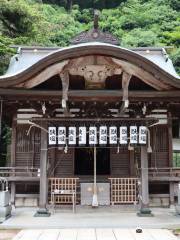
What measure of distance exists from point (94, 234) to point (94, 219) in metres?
1.68

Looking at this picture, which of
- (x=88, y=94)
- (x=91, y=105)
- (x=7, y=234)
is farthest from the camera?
(x=91, y=105)

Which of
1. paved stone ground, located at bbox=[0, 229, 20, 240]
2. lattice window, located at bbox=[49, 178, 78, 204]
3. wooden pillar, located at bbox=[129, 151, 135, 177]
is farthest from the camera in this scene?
wooden pillar, located at bbox=[129, 151, 135, 177]

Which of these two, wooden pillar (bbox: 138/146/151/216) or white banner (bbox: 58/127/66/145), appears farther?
white banner (bbox: 58/127/66/145)

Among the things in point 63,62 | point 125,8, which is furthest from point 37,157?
point 125,8

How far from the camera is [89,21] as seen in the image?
45625 millimetres

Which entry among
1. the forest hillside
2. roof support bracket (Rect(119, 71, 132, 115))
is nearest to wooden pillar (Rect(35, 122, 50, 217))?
roof support bracket (Rect(119, 71, 132, 115))

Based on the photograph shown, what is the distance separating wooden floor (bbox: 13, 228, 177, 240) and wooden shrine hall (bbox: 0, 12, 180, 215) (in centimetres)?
200

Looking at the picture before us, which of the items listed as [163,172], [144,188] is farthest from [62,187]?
[163,172]

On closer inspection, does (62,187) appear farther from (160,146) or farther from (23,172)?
(160,146)

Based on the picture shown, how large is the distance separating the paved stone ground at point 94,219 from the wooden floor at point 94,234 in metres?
0.36

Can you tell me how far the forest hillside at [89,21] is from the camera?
20656 millimetres

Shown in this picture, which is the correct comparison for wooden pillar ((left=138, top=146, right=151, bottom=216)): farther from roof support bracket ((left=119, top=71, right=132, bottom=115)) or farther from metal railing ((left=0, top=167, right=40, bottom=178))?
metal railing ((left=0, top=167, right=40, bottom=178))

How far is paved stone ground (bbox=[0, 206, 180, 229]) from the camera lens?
815 cm

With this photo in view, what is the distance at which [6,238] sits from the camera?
7.05 metres
